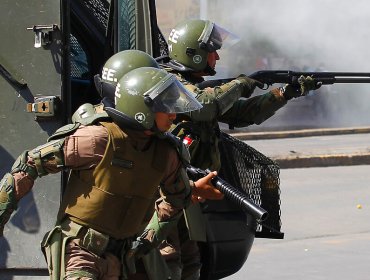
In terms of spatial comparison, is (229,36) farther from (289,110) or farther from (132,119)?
(289,110)

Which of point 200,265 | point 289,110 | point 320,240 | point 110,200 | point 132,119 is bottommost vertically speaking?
point 289,110

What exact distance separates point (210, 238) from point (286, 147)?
11249 millimetres

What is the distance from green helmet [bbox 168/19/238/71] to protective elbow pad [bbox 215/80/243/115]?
Answer: 180 millimetres

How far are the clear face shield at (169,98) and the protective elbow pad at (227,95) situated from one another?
3.28ft

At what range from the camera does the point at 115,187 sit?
3.69 metres

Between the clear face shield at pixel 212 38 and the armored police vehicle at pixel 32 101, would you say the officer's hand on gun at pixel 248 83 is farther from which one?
the armored police vehicle at pixel 32 101

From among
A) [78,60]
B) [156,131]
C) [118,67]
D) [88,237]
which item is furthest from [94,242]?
[78,60]

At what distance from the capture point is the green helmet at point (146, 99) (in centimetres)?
363

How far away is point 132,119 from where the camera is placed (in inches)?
143

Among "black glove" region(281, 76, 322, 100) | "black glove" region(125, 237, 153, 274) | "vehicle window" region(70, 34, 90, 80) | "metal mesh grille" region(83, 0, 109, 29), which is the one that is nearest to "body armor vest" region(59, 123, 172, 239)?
"black glove" region(125, 237, 153, 274)

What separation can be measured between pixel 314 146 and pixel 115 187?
12.7 meters

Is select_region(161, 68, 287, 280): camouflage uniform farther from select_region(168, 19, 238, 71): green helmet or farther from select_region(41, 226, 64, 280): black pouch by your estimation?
select_region(41, 226, 64, 280): black pouch

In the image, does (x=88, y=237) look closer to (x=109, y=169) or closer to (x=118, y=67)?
(x=109, y=169)

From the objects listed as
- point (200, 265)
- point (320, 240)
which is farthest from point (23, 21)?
point (320, 240)
